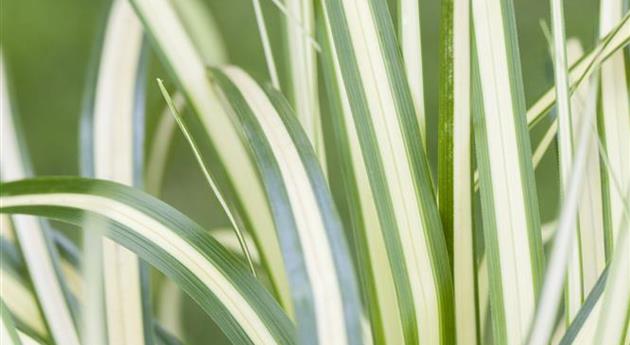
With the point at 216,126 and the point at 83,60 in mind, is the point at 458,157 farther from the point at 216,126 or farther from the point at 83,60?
the point at 83,60

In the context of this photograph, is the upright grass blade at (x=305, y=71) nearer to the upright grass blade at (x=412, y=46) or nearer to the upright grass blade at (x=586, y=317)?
the upright grass blade at (x=412, y=46)

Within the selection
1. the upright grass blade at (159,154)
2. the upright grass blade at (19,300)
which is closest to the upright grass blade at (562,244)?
the upright grass blade at (19,300)

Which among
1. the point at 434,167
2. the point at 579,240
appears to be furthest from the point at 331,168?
the point at 579,240

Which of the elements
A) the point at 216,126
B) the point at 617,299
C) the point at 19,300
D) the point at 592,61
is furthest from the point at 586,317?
the point at 19,300

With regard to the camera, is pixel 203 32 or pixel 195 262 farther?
pixel 203 32

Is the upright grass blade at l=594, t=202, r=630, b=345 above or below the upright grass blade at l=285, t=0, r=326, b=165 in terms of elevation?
below

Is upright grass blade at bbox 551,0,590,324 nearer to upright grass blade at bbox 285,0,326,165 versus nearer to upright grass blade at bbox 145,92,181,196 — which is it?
upright grass blade at bbox 285,0,326,165

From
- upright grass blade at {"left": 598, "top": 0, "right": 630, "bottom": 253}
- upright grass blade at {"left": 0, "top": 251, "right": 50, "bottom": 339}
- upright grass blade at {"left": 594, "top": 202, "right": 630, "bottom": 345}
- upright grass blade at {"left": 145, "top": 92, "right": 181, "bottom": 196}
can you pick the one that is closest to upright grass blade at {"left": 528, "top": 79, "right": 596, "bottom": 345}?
upright grass blade at {"left": 594, "top": 202, "right": 630, "bottom": 345}
